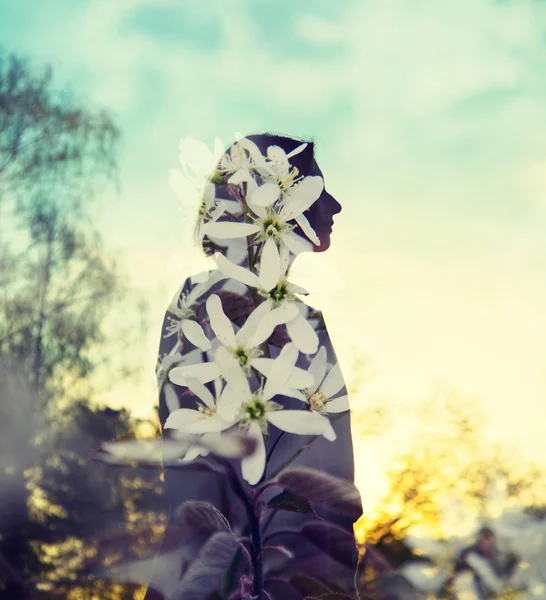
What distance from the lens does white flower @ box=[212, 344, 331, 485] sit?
1.49 ft

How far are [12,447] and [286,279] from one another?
389cm

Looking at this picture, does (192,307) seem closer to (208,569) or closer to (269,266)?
(269,266)

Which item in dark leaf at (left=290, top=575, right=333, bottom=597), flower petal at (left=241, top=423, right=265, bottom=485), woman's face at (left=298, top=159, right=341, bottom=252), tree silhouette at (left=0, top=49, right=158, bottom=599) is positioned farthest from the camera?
tree silhouette at (left=0, top=49, right=158, bottom=599)

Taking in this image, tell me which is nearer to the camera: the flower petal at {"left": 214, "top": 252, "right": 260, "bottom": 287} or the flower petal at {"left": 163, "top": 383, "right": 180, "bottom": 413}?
the flower petal at {"left": 214, "top": 252, "right": 260, "bottom": 287}

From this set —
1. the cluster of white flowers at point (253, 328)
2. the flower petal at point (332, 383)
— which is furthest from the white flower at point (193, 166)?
the flower petal at point (332, 383)

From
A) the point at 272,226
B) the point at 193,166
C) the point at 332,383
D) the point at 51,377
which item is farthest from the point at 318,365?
the point at 51,377

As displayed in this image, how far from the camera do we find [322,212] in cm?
71

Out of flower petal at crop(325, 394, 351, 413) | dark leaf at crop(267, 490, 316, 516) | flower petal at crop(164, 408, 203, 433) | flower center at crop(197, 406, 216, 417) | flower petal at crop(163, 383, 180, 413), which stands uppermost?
flower petal at crop(325, 394, 351, 413)

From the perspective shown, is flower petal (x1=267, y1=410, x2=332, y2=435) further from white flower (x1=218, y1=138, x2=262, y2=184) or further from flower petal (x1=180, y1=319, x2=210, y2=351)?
white flower (x1=218, y1=138, x2=262, y2=184)

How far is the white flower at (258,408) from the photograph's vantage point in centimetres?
45

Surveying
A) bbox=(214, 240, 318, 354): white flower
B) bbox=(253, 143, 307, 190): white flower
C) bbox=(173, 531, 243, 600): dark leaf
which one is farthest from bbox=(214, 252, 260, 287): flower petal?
bbox=(173, 531, 243, 600): dark leaf

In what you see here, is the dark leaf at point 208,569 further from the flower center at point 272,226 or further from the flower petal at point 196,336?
the flower center at point 272,226

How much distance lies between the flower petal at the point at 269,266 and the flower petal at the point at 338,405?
113mm

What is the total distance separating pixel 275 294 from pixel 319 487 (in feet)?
0.56
